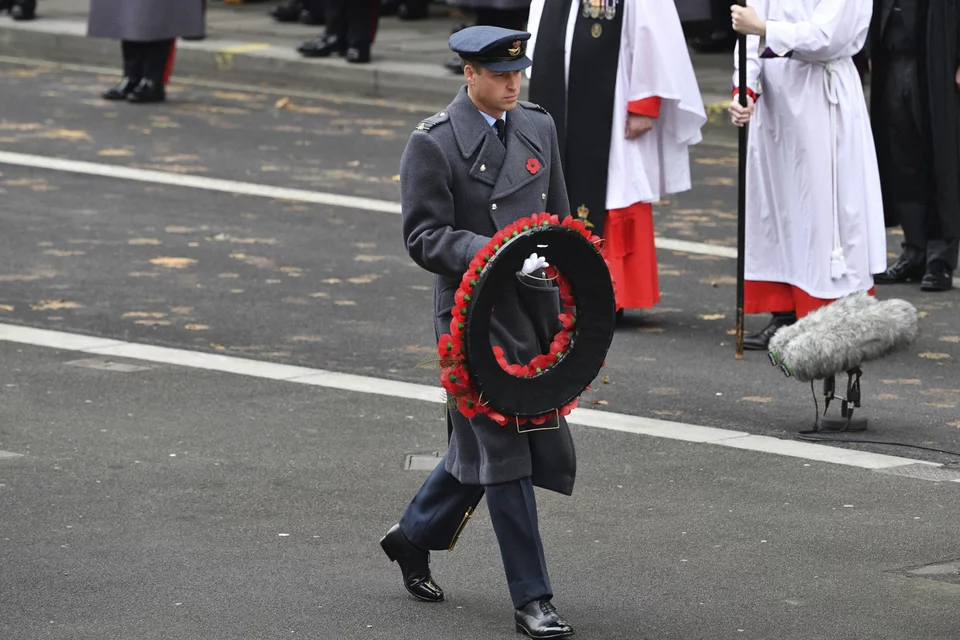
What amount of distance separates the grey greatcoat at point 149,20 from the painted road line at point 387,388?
7646 mm

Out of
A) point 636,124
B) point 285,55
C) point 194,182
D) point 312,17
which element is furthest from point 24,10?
point 636,124

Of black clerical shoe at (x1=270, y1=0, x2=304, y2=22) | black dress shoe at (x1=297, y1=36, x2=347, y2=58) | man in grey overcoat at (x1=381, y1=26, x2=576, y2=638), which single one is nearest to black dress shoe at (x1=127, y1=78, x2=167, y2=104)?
black dress shoe at (x1=297, y1=36, x2=347, y2=58)

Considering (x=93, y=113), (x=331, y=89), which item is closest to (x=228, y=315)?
(x=93, y=113)

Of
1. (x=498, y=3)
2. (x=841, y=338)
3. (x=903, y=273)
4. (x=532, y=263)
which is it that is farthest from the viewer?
(x=498, y=3)

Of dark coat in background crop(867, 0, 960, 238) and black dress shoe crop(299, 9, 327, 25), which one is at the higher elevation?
dark coat in background crop(867, 0, 960, 238)

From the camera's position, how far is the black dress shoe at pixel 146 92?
1667 centimetres

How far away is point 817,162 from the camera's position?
888 cm

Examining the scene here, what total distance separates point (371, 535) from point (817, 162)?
348cm

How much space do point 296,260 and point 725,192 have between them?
3523 millimetres

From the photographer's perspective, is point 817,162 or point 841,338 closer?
point 841,338

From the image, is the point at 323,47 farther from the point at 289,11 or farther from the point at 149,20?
the point at 289,11

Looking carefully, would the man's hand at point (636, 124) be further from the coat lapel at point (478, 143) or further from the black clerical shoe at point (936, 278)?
the coat lapel at point (478, 143)

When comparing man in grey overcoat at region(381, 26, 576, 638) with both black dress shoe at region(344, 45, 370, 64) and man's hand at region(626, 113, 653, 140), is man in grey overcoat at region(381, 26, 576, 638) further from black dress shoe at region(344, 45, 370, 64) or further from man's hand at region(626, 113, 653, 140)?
black dress shoe at region(344, 45, 370, 64)

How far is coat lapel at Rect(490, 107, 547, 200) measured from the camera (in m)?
5.55
